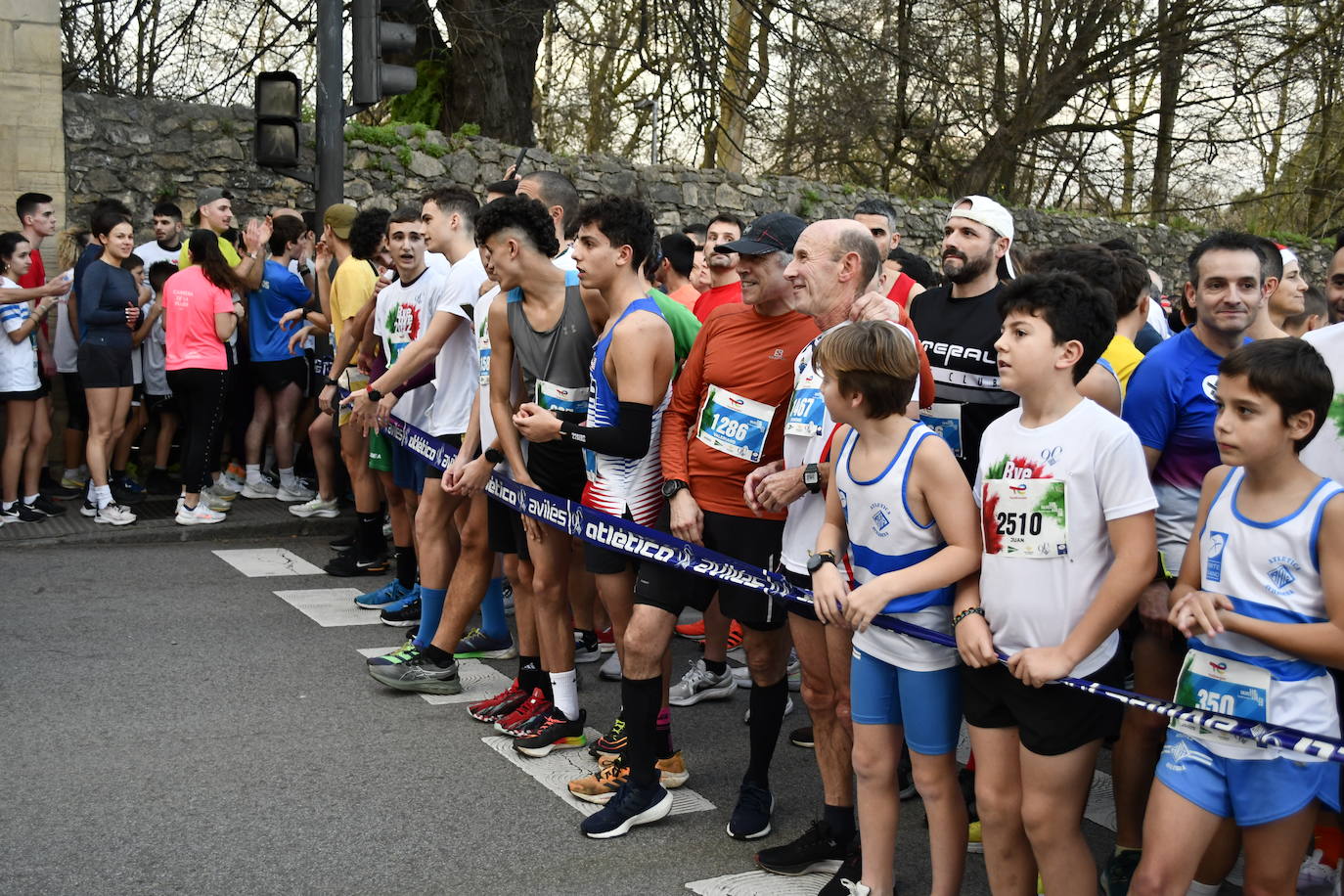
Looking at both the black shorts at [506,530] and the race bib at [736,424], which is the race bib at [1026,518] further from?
the black shorts at [506,530]

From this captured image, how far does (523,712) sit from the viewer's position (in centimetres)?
525

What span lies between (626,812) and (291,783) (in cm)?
122

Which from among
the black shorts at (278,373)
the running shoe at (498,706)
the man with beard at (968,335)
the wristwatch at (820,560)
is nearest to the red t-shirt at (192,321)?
the black shorts at (278,373)

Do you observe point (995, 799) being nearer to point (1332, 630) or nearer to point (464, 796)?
point (1332, 630)

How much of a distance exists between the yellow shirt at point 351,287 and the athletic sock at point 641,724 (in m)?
4.19

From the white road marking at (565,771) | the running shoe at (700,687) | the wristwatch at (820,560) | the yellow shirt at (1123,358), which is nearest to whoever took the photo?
the wristwatch at (820,560)

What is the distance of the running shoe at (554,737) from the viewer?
4.96m

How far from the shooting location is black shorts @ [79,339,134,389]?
9102 millimetres

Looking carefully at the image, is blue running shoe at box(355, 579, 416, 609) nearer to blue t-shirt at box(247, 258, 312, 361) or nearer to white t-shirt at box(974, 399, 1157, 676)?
blue t-shirt at box(247, 258, 312, 361)

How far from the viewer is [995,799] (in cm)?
328

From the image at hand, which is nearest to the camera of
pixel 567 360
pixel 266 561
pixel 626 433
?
pixel 626 433

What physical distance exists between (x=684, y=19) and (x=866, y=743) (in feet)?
36.6

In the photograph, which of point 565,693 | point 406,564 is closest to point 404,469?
point 406,564

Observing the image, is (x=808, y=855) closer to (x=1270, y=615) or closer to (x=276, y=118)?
(x=1270, y=615)
